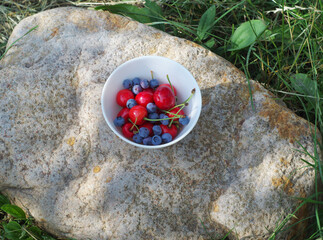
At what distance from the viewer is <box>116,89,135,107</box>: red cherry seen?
2.03m

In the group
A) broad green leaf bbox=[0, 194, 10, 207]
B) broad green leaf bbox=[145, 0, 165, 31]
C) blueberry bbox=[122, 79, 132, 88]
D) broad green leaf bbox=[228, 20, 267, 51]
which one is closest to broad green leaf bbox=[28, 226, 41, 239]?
broad green leaf bbox=[0, 194, 10, 207]

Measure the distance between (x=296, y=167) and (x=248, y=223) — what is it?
0.45m

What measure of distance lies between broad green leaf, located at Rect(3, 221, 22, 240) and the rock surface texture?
121 mm

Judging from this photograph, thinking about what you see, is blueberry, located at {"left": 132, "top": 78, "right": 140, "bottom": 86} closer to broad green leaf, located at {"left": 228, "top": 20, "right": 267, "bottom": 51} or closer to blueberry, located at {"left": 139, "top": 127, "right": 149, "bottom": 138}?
blueberry, located at {"left": 139, "top": 127, "right": 149, "bottom": 138}

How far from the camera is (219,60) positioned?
7.64 ft

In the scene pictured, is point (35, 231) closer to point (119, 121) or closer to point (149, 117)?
point (119, 121)

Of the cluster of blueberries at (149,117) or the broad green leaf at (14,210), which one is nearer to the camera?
the cluster of blueberries at (149,117)

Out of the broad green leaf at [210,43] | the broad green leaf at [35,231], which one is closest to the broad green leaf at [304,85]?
the broad green leaf at [210,43]

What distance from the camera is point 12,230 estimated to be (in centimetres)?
215

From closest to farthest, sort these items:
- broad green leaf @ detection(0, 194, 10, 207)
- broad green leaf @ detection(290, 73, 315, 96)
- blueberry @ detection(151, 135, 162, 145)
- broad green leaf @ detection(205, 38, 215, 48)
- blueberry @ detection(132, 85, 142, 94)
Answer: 1. blueberry @ detection(151, 135, 162, 145)
2. blueberry @ detection(132, 85, 142, 94)
3. broad green leaf @ detection(0, 194, 10, 207)
4. broad green leaf @ detection(290, 73, 315, 96)
5. broad green leaf @ detection(205, 38, 215, 48)

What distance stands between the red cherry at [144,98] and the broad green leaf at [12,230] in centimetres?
109

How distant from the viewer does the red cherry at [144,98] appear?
201 centimetres

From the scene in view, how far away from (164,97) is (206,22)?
1.00 m

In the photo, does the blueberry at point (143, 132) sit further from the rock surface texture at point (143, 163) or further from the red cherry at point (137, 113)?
the rock surface texture at point (143, 163)
